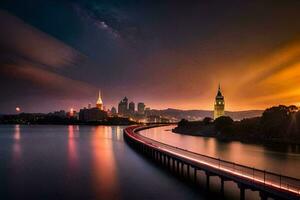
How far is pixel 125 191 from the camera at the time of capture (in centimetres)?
4409

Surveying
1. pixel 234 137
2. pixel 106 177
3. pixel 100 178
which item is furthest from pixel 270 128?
pixel 100 178

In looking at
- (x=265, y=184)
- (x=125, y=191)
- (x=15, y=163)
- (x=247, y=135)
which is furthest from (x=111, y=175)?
(x=247, y=135)

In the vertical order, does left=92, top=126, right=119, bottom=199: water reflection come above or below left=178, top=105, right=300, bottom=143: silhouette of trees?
below

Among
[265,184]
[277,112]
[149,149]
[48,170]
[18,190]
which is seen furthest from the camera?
[277,112]

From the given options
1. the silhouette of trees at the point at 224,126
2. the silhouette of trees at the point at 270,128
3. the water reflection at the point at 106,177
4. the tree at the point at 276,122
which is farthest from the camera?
the silhouette of trees at the point at 224,126

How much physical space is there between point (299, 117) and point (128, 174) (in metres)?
95.0

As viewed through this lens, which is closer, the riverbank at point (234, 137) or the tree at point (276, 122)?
the riverbank at point (234, 137)

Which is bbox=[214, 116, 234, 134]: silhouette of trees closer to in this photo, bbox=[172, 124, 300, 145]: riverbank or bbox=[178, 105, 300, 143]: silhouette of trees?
bbox=[178, 105, 300, 143]: silhouette of trees

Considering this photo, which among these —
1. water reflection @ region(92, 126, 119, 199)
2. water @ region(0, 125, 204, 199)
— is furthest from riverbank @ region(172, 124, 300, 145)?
water reflection @ region(92, 126, 119, 199)

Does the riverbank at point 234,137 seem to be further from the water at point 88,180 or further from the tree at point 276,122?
the water at point 88,180

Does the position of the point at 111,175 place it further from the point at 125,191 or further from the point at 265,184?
the point at 265,184

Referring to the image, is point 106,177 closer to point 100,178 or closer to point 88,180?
point 100,178

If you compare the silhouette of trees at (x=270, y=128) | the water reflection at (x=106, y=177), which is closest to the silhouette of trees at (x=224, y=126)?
the silhouette of trees at (x=270, y=128)

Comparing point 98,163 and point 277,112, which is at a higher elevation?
point 277,112
